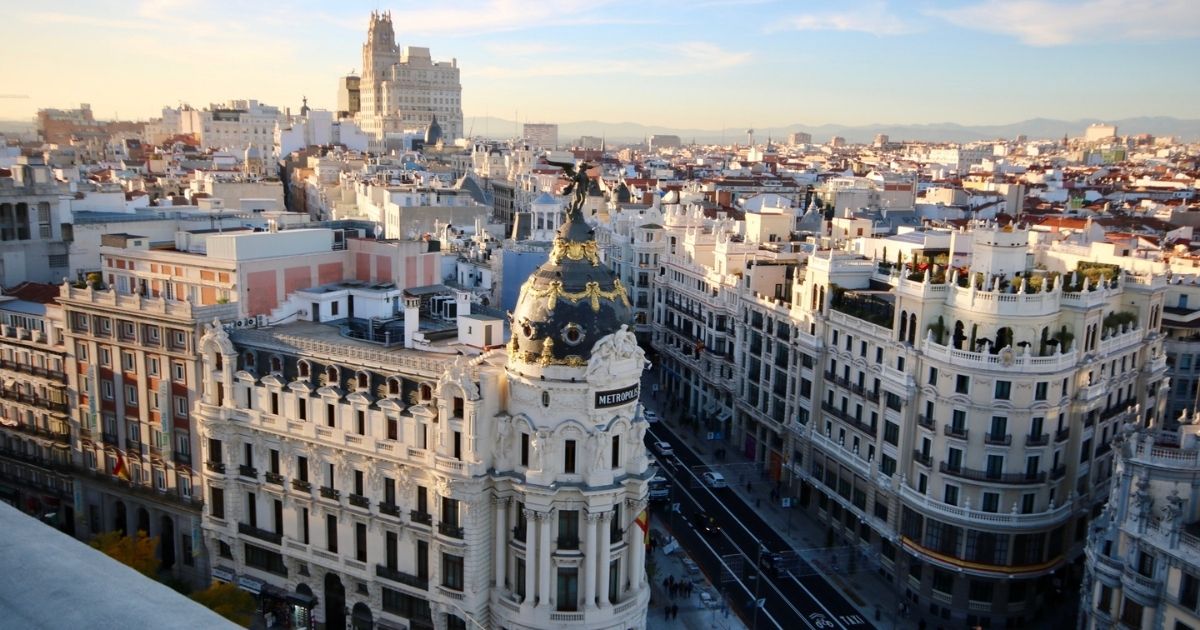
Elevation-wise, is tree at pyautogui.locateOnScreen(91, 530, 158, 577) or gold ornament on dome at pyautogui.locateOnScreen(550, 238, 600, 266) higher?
gold ornament on dome at pyautogui.locateOnScreen(550, 238, 600, 266)

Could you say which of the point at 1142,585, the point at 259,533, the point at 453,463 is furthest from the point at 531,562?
the point at 1142,585

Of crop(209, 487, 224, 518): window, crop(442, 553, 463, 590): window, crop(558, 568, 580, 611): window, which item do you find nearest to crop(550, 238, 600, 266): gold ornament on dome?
crop(558, 568, 580, 611): window

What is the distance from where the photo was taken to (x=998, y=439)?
69062 mm

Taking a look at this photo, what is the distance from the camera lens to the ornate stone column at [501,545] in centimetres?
5925

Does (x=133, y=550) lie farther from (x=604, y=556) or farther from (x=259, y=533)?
(x=604, y=556)

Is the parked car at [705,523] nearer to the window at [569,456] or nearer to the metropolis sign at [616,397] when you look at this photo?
the metropolis sign at [616,397]

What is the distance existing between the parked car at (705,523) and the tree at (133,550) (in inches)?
1641

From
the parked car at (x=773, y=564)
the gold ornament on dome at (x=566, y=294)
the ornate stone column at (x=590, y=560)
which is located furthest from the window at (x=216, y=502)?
the parked car at (x=773, y=564)

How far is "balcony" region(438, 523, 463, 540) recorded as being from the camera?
5912cm

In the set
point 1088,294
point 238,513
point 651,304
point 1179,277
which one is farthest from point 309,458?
point 1179,277

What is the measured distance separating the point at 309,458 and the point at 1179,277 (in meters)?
81.7

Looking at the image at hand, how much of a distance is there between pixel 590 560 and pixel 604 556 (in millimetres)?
916

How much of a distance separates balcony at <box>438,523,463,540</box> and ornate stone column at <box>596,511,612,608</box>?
8.48m

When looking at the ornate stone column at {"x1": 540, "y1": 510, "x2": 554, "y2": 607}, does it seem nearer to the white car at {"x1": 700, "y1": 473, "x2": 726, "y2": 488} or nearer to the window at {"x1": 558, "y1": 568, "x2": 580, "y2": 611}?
the window at {"x1": 558, "y1": 568, "x2": 580, "y2": 611}
